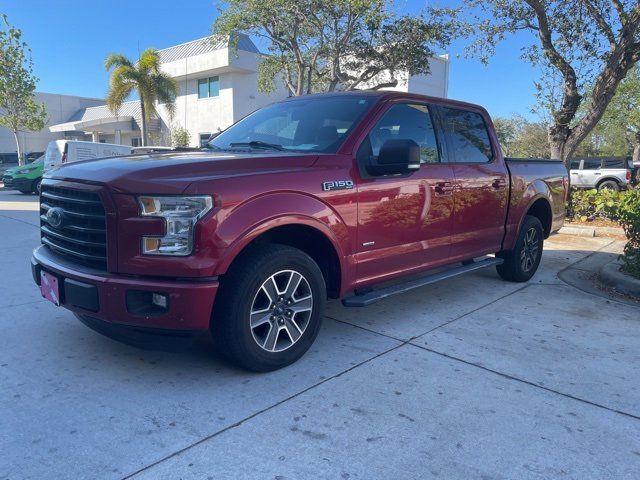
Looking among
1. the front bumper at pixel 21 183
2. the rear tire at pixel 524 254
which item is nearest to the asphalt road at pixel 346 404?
the rear tire at pixel 524 254

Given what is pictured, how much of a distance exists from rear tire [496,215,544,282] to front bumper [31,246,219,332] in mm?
4119

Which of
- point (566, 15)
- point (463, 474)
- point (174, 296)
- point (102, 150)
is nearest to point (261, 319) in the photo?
point (174, 296)

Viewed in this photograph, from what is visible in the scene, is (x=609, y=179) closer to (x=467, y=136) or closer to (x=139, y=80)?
(x=467, y=136)

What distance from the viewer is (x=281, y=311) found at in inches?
136

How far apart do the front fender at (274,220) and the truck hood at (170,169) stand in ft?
0.70

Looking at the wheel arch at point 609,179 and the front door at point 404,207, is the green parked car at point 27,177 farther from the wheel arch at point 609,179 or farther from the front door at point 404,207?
the wheel arch at point 609,179

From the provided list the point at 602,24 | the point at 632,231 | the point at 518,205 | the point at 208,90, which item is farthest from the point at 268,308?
the point at 208,90

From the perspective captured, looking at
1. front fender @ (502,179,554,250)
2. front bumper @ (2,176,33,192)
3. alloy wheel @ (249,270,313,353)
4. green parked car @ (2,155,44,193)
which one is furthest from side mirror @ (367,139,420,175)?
front bumper @ (2,176,33,192)

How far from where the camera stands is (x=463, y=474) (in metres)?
2.48

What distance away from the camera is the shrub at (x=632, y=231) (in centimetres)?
593

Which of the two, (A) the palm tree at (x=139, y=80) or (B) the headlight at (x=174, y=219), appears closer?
(B) the headlight at (x=174, y=219)

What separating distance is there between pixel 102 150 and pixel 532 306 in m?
15.8

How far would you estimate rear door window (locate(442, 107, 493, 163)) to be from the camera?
501cm

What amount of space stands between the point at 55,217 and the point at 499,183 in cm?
423
